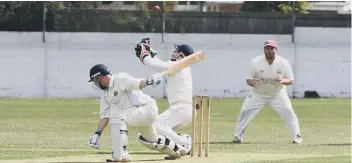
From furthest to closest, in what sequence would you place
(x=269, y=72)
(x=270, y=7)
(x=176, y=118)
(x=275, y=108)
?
1. (x=270, y=7)
2. (x=275, y=108)
3. (x=269, y=72)
4. (x=176, y=118)

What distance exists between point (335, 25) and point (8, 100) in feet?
36.6

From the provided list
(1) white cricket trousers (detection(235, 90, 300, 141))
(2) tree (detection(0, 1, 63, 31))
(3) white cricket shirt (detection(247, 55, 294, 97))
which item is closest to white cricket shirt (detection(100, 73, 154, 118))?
(3) white cricket shirt (detection(247, 55, 294, 97))

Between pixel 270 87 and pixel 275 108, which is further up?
pixel 270 87

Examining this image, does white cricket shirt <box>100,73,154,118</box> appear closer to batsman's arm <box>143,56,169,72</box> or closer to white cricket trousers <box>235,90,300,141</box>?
batsman's arm <box>143,56,169,72</box>

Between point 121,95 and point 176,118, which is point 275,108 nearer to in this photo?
point 176,118

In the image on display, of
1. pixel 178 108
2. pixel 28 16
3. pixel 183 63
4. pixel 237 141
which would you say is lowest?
pixel 237 141

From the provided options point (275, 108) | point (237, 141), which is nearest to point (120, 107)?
point (237, 141)

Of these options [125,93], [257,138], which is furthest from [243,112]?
[125,93]

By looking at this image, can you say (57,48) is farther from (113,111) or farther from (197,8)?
(113,111)

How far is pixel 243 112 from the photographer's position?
16.0m

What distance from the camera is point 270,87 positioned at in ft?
51.7

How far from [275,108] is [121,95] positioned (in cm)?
490

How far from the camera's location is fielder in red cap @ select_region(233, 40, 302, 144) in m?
15.5

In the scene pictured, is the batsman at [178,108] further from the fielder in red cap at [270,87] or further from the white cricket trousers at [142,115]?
the fielder in red cap at [270,87]
